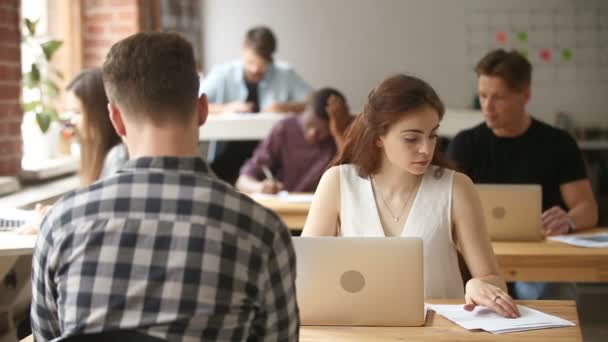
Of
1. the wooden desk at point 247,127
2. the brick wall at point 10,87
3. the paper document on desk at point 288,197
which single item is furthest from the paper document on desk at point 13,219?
the wooden desk at point 247,127

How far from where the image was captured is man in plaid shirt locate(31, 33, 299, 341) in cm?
135

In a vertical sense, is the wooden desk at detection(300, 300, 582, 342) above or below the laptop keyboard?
below

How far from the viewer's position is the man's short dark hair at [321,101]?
4180 millimetres

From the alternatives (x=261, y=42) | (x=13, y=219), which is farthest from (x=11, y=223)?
(x=261, y=42)

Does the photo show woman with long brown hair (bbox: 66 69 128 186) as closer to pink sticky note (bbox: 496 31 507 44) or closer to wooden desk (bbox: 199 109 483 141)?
wooden desk (bbox: 199 109 483 141)

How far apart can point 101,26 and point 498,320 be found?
12.7ft

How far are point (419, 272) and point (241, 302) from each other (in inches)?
24.0

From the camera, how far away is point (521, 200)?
9.37ft

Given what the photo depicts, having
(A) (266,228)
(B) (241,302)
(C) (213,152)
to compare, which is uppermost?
(A) (266,228)

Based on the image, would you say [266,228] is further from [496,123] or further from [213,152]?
[213,152]

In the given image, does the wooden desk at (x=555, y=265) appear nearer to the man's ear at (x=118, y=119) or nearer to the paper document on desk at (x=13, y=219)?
the paper document on desk at (x=13, y=219)

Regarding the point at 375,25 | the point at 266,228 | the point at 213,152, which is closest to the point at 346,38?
the point at 375,25

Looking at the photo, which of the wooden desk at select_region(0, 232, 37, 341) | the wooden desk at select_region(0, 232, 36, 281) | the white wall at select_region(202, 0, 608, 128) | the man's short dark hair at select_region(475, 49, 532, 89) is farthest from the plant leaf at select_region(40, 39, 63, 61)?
the white wall at select_region(202, 0, 608, 128)

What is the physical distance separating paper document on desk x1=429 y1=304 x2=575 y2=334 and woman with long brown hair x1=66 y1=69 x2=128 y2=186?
169 centimetres
